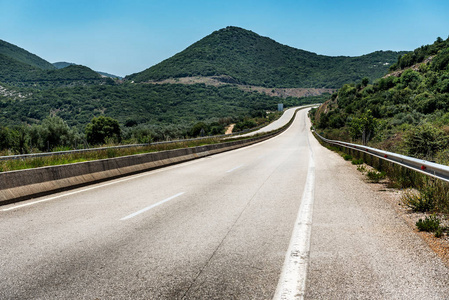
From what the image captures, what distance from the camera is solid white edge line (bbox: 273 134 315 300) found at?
3479mm

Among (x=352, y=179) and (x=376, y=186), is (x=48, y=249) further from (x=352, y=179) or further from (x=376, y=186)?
(x=352, y=179)

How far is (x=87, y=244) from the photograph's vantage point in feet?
16.9

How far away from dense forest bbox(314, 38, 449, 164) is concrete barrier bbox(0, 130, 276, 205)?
10.6m

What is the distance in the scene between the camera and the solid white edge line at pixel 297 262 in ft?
11.4

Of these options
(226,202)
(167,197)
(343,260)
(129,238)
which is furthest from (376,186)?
(129,238)

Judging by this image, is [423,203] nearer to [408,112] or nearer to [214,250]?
[214,250]

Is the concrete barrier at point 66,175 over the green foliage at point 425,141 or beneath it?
beneath

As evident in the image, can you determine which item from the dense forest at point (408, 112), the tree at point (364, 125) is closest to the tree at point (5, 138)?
the dense forest at point (408, 112)

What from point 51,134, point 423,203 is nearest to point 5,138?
point 51,134

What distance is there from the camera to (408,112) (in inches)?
1909

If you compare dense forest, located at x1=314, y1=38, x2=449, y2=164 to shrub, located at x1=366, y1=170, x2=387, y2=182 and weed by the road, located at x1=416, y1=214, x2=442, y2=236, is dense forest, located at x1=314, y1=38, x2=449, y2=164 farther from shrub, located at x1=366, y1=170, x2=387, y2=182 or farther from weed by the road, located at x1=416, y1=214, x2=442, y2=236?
weed by the road, located at x1=416, y1=214, x2=442, y2=236

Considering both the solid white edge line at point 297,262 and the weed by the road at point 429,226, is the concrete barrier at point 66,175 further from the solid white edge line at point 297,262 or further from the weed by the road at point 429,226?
the weed by the road at point 429,226

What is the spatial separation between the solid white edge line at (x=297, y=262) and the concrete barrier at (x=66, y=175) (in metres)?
6.60

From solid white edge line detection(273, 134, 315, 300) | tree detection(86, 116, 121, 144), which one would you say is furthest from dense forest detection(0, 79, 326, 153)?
solid white edge line detection(273, 134, 315, 300)
